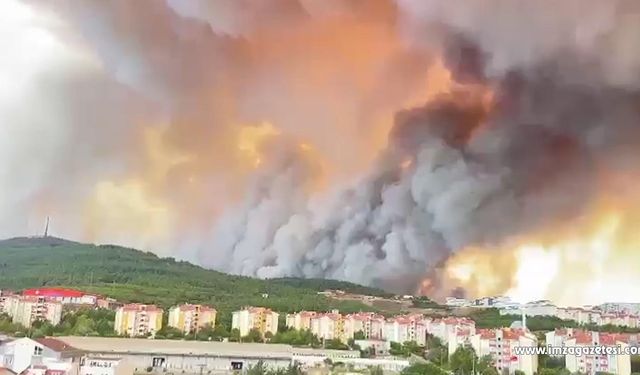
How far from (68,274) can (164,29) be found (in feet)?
9.86

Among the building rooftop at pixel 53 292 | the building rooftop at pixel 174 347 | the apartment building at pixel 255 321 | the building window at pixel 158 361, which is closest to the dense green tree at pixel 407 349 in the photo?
the building rooftop at pixel 174 347

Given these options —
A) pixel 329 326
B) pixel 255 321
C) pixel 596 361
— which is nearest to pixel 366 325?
pixel 329 326

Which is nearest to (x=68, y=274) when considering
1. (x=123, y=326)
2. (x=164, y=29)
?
(x=123, y=326)

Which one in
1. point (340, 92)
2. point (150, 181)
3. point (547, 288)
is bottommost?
point (547, 288)

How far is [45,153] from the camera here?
7254mm

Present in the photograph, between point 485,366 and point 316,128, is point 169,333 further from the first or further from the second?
point 316,128

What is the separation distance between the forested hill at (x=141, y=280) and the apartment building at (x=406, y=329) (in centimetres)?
44

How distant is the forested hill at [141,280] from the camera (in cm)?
648

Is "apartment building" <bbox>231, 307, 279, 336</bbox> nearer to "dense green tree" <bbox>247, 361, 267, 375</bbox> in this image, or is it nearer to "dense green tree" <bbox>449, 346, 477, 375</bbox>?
"dense green tree" <bbox>247, 361, 267, 375</bbox>

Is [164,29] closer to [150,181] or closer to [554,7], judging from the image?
[150,181]

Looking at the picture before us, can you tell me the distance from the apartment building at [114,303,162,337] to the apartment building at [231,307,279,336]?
0.70m

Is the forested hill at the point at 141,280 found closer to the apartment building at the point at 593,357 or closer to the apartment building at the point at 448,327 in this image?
the apartment building at the point at 448,327

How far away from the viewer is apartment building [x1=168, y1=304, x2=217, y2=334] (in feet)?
20.1

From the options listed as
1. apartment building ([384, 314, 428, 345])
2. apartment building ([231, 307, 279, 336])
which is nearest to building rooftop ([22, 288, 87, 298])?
apartment building ([231, 307, 279, 336])
